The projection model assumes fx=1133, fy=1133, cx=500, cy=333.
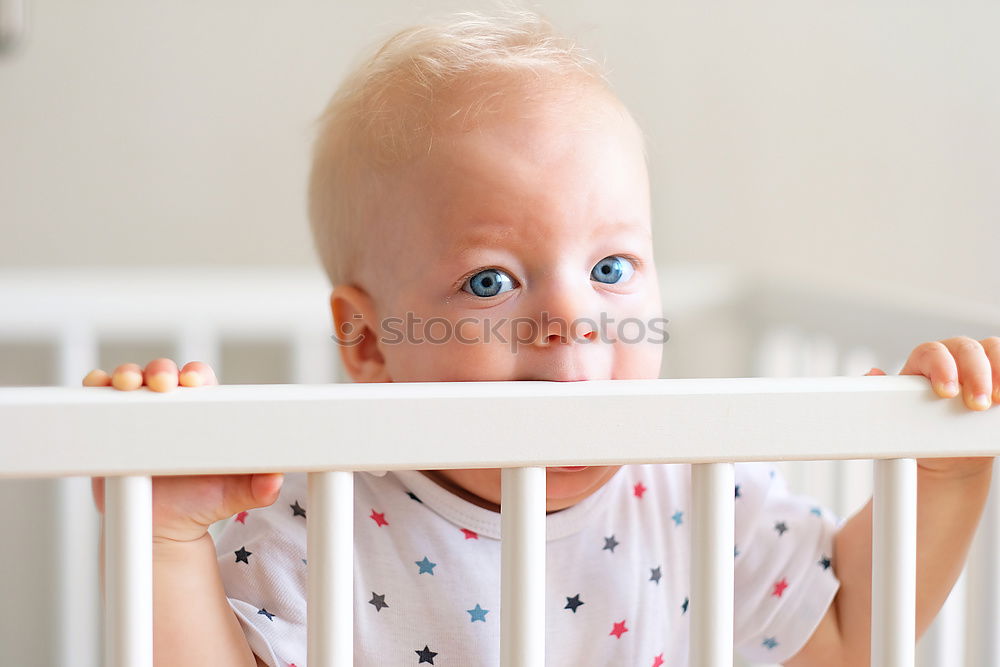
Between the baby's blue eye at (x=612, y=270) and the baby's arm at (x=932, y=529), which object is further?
the baby's blue eye at (x=612, y=270)

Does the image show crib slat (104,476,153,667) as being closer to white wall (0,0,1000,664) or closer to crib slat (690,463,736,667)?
crib slat (690,463,736,667)

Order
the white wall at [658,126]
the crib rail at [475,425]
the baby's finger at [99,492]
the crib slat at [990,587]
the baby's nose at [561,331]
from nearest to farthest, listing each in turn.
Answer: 1. the crib rail at [475,425]
2. the baby's finger at [99,492]
3. the baby's nose at [561,331]
4. the crib slat at [990,587]
5. the white wall at [658,126]

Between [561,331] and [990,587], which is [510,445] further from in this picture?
[990,587]

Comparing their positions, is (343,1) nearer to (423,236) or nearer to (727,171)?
(727,171)

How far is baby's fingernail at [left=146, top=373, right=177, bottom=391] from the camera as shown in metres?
0.46

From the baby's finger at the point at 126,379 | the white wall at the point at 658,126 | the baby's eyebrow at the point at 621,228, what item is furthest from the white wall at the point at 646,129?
the baby's finger at the point at 126,379

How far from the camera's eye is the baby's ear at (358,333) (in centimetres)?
78

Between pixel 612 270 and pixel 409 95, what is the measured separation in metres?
0.18

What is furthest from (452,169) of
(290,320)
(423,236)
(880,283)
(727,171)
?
(880,283)

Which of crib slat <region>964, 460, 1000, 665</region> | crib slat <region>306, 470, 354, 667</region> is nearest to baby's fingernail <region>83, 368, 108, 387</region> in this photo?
crib slat <region>306, 470, 354, 667</region>

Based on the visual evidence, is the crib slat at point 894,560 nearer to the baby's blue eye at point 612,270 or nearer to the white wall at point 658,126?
the baby's blue eye at point 612,270

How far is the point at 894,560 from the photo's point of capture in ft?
1.67

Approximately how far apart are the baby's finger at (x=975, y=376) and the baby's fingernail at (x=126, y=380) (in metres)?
0.37

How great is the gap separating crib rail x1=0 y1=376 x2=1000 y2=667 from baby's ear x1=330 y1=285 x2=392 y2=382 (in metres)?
0.31
